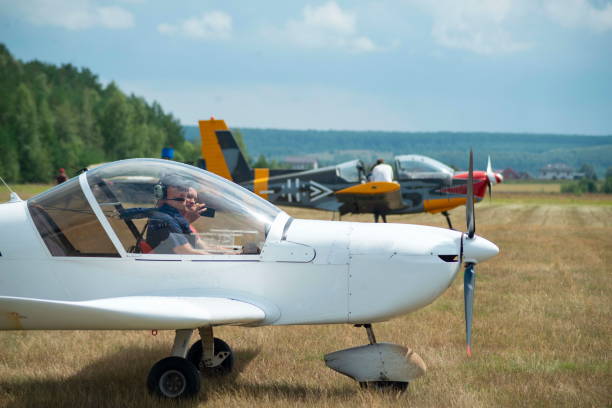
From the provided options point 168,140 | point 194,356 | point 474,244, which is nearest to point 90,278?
point 194,356

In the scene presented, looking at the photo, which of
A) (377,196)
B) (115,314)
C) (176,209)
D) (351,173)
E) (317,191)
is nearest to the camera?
(115,314)

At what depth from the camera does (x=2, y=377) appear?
5.87 m

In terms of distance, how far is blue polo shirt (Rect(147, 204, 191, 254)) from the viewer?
4953mm

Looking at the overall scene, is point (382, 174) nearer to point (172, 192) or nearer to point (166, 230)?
point (172, 192)

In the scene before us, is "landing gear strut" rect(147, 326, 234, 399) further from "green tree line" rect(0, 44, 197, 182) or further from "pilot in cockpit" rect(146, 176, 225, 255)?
"green tree line" rect(0, 44, 197, 182)

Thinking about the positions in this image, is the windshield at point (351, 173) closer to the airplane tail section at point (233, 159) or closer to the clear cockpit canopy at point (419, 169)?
the clear cockpit canopy at point (419, 169)

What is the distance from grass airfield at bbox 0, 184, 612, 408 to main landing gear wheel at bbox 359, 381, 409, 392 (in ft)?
0.26

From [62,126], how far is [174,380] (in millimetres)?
88867

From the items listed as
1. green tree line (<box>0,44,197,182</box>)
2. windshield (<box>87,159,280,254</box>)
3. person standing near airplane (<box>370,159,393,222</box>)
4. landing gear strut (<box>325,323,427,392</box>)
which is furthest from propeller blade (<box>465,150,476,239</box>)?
green tree line (<box>0,44,197,182</box>)

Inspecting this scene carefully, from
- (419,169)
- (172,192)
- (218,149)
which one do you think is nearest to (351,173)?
(419,169)

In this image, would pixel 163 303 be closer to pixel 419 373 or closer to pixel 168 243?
pixel 168 243

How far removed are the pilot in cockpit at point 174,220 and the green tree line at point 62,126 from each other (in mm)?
61485

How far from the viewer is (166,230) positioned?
5000mm

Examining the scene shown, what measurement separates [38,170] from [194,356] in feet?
256
